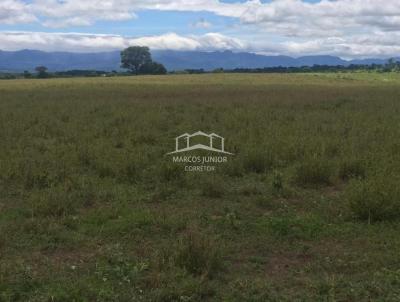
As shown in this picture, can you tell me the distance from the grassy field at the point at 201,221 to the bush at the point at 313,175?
1.0 inches

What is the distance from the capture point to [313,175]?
8828 mm

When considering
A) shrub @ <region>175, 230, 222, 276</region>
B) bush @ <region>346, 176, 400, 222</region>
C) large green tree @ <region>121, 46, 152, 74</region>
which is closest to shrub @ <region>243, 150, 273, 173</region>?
bush @ <region>346, 176, 400, 222</region>

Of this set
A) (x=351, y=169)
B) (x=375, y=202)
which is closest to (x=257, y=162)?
(x=351, y=169)

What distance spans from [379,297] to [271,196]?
3.45 metres

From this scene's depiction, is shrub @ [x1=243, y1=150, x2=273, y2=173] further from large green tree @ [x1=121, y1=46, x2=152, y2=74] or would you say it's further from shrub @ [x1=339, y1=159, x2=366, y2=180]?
large green tree @ [x1=121, y1=46, x2=152, y2=74]

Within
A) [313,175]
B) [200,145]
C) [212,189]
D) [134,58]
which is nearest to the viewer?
[212,189]

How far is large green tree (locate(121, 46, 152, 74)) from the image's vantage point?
361 ft

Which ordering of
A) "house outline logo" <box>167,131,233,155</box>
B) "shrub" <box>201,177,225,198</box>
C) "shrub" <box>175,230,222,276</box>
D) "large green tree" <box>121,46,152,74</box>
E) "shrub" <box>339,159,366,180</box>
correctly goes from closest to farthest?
"shrub" <box>175,230,222,276</box>
"shrub" <box>201,177,225,198</box>
"shrub" <box>339,159,366,180</box>
"house outline logo" <box>167,131,233,155</box>
"large green tree" <box>121,46,152,74</box>

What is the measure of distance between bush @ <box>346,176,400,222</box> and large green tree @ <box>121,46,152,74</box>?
105 m

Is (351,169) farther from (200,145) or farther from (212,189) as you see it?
(200,145)

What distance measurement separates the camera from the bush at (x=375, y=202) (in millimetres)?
6648

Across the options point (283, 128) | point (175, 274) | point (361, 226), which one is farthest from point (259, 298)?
point (283, 128)

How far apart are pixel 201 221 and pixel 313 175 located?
3.03m

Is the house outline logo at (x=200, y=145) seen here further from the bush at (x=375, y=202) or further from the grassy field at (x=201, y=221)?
the bush at (x=375, y=202)
